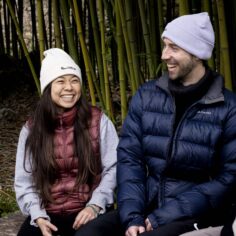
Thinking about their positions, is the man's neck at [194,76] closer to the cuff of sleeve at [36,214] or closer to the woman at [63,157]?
the woman at [63,157]

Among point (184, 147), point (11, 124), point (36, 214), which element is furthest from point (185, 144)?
point (11, 124)

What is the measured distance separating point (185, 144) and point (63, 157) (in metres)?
0.48

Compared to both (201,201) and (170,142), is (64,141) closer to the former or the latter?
(170,142)

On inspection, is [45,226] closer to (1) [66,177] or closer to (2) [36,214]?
(2) [36,214]

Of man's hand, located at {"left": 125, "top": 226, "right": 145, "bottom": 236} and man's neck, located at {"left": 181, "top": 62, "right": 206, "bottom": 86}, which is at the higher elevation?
man's neck, located at {"left": 181, "top": 62, "right": 206, "bottom": 86}

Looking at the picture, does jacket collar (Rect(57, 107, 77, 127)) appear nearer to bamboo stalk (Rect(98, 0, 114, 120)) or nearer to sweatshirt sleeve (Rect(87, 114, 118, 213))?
sweatshirt sleeve (Rect(87, 114, 118, 213))

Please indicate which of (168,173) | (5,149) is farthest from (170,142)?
(5,149)

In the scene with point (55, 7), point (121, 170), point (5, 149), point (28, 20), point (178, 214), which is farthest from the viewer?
point (28, 20)

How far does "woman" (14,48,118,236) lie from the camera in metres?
2.54

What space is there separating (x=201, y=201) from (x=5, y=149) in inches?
113

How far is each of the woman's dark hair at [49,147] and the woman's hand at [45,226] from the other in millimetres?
97

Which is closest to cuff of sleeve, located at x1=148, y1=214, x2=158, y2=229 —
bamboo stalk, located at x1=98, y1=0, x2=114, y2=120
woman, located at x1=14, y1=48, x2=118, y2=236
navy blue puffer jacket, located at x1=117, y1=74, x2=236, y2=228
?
navy blue puffer jacket, located at x1=117, y1=74, x2=236, y2=228

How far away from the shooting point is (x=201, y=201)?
2322 mm

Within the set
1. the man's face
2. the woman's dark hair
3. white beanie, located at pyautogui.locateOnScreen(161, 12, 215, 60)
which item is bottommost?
the woman's dark hair
